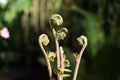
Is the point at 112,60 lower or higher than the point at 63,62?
lower

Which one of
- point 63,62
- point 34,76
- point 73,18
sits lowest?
point 34,76

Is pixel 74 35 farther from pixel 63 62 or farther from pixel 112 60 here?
pixel 63 62

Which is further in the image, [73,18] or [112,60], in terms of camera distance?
[73,18]

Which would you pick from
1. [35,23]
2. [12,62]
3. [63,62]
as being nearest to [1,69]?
[12,62]

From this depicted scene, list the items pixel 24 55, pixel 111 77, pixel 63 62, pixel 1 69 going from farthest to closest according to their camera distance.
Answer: pixel 24 55, pixel 1 69, pixel 111 77, pixel 63 62

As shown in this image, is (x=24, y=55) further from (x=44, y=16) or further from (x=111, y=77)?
(x=111, y=77)

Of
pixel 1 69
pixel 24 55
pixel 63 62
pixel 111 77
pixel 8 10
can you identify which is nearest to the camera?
pixel 63 62
